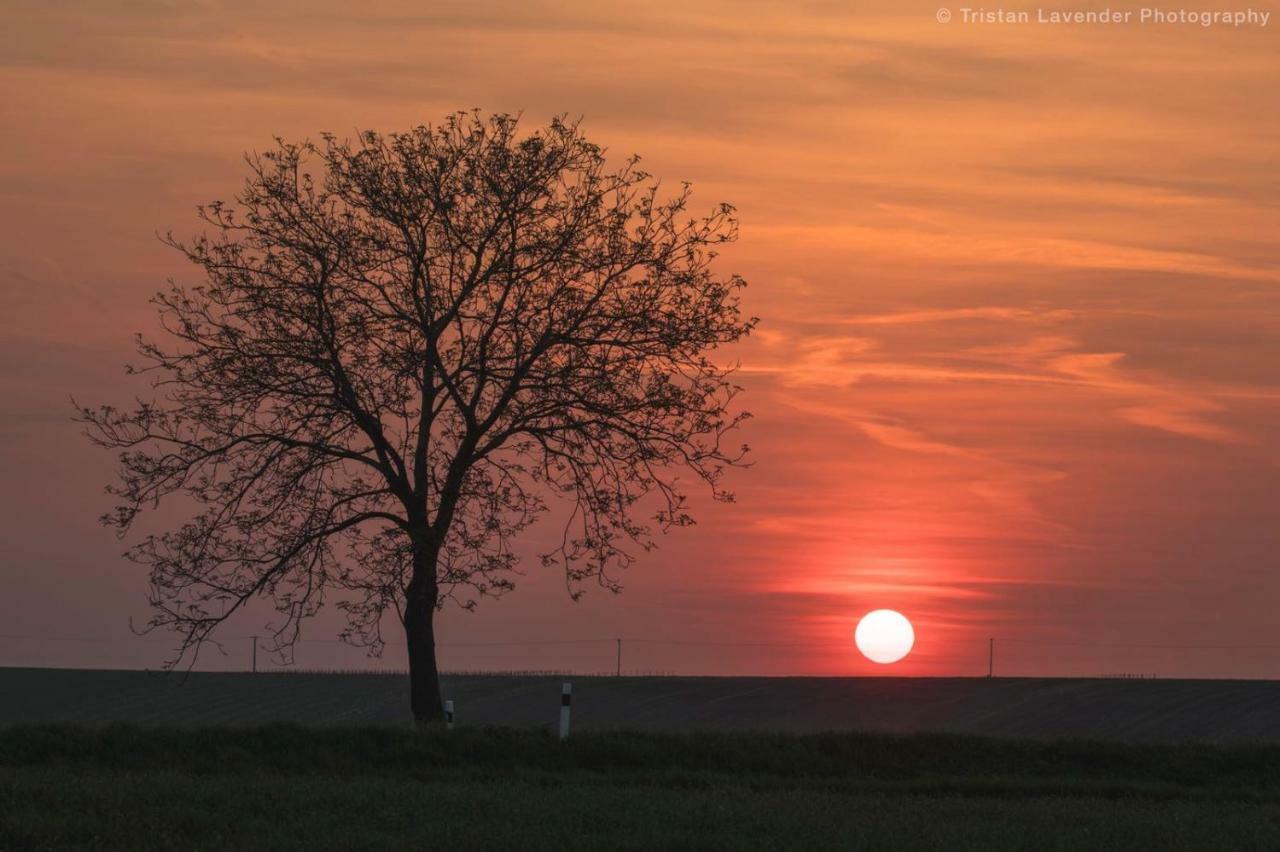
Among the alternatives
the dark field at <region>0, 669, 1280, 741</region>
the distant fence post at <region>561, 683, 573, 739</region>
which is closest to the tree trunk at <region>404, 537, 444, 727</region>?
the distant fence post at <region>561, 683, 573, 739</region>

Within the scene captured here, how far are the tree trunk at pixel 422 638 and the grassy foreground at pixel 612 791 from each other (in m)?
4.94

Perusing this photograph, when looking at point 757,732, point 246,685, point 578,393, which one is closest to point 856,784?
point 757,732

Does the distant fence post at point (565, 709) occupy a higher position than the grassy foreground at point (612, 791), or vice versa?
the distant fence post at point (565, 709)

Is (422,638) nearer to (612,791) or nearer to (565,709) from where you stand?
(565,709)

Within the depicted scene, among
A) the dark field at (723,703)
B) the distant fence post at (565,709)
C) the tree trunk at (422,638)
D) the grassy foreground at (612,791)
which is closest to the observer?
the grassy foreground at (612,791)

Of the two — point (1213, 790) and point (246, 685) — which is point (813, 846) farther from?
point (246, 685)

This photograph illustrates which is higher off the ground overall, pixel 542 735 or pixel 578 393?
pixel 578 393

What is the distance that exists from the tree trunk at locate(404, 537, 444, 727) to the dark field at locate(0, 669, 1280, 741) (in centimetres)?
741

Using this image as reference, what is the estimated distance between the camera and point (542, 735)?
28078 millimetres

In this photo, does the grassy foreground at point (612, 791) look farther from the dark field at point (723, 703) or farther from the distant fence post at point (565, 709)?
the dark field at point (723, 703)

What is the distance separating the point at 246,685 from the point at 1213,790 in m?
39.8

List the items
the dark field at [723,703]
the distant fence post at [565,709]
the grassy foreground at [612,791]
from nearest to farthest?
the grassy foreground at [612,791], the distant fence post at [565,709], the dark field at [723,703]

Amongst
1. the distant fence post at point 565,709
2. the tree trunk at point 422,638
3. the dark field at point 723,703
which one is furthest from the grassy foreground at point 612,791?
the dark field at point 723,703

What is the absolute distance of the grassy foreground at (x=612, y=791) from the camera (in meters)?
18.4
